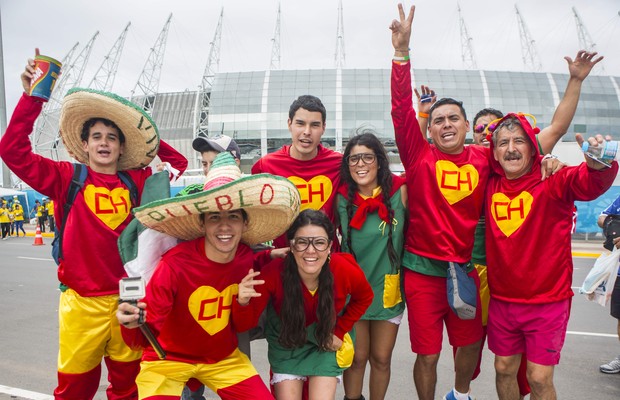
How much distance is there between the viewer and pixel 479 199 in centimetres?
311

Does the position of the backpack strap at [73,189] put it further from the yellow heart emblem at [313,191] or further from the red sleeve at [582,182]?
the red sleeve at [582,182]

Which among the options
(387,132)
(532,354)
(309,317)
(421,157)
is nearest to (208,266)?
(309,317)

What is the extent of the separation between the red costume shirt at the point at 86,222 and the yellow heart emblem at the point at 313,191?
50.4 inches

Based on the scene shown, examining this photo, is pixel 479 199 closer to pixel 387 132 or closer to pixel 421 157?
pixel 421 157

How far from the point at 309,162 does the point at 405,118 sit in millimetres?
812

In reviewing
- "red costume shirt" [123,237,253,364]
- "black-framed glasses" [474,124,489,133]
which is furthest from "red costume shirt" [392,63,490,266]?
"red costume shirt" [123,237,253,364]

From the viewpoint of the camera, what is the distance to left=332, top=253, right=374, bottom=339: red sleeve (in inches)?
110

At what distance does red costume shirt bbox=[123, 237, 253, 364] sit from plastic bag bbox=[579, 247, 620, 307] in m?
3.40

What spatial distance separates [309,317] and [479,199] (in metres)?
1.48

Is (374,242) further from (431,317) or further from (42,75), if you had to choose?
(42,75)

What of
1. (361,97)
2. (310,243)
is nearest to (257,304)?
(310,243)

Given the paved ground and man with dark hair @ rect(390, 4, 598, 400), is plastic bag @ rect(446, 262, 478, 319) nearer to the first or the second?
man with dark hair @ rect(390, 4, 598, 400)

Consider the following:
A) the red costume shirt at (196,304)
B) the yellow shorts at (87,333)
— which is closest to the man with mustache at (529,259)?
the red costume shirt at (196,304)

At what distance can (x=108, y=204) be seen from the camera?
2.90 m
